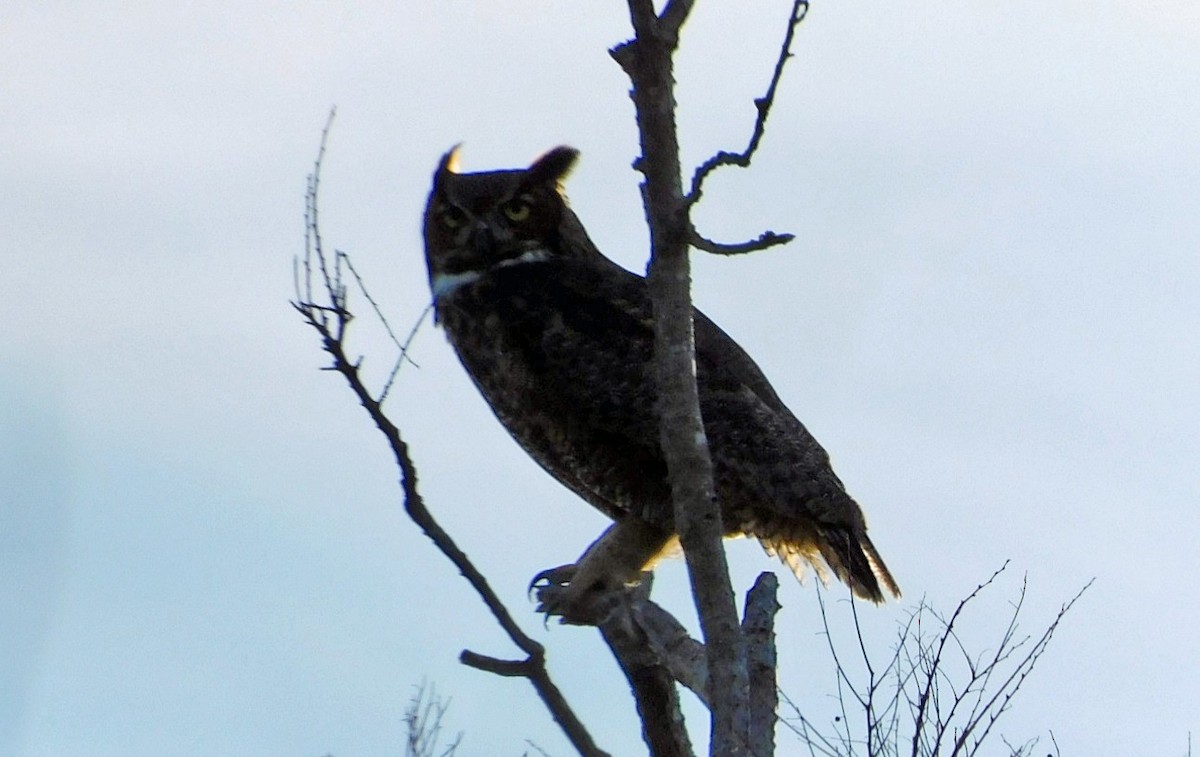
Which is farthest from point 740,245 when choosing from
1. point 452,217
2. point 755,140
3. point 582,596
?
point 452,217

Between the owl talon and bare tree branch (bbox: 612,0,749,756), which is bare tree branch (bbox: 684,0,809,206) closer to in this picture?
bare tree branch (bbox: 612,0,749,756)

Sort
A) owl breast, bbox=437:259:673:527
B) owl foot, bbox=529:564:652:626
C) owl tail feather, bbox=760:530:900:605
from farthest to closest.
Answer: owl breast, bbox=437:259:673:527
owl tail feather, bbox=760:530:900:605
owl foot, bbox=529:564:652:626

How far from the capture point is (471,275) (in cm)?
622

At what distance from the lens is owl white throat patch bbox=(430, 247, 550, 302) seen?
6.18 meters

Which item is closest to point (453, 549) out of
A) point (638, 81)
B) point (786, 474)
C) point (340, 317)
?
point (340, 317)

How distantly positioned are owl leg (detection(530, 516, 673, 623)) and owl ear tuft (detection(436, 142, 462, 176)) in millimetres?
1695

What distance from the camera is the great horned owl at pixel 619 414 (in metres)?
5.46

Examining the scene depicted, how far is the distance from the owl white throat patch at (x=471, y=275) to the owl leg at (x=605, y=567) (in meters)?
1.09

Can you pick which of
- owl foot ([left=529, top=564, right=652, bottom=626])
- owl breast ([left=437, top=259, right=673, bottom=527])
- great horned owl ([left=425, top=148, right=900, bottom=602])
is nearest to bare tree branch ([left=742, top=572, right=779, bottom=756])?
owl foot ([left=529, top=564, right=652, bottom=626])

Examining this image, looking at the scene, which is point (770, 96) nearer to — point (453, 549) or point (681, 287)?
point (681, 287)

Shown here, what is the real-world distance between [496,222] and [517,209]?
0.11 meters

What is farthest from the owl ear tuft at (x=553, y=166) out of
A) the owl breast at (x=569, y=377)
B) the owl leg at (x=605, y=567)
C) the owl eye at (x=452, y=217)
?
the owl leg at (x=605, y=567)

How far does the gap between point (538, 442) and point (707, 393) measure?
2.14 feet

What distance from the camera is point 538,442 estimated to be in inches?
229
